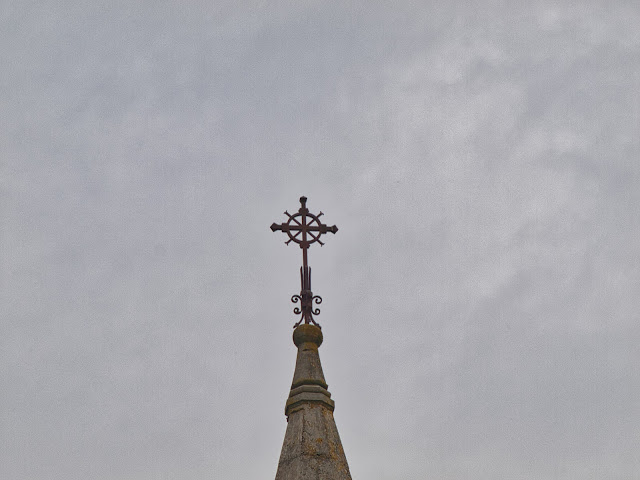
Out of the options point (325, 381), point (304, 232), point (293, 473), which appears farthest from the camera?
point (304, 232)

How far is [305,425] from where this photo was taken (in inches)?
308

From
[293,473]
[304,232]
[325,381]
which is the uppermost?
[304,232]

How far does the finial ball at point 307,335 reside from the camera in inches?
331

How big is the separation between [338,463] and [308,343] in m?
1.21

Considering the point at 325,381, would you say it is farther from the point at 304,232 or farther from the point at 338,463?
the point at 304,232

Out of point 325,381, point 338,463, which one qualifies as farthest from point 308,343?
point 338,463

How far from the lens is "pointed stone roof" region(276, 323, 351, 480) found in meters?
7.57

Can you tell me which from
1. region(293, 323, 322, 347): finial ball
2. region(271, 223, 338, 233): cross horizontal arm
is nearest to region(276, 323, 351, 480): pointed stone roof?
region(293, 323, 322, 347): finial ball

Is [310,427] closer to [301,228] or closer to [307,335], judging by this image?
[307,335]

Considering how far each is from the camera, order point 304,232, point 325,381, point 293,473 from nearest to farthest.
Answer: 1. point 293,473
2. point 325,381
3. point 304,232

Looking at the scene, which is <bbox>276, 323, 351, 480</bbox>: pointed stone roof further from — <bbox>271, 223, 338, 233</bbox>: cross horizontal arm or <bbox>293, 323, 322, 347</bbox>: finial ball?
<bbox>271, 223, 338, 233</bbox>: cross horizontal arm

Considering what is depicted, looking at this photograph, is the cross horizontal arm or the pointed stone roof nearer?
the pointed stone roof

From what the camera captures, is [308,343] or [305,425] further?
[308,343]

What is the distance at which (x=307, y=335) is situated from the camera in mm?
8414
